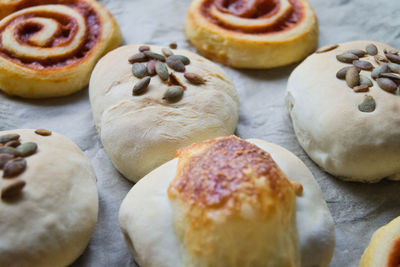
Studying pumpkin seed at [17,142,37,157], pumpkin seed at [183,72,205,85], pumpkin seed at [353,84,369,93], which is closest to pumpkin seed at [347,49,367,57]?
pumpkin seed at [353,84,369,93]

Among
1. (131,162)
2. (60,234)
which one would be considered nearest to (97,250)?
(60,234)

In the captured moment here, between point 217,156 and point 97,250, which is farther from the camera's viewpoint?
point 97,250

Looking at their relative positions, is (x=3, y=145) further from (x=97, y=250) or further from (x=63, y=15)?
(x=63, y=15)

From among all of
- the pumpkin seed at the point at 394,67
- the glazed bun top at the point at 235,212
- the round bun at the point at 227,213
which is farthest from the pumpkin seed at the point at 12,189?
the pumpkin seed at the point at 394,67

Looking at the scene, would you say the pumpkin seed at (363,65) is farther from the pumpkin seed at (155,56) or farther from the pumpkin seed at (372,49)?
the pumpkin seed at (155,56)

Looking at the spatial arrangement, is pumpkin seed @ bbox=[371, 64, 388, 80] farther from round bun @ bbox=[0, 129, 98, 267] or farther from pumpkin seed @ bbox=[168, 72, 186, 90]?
round bun @ bbox=[0, 129, 98, 267]

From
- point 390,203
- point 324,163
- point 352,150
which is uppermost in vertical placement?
point 352,150
